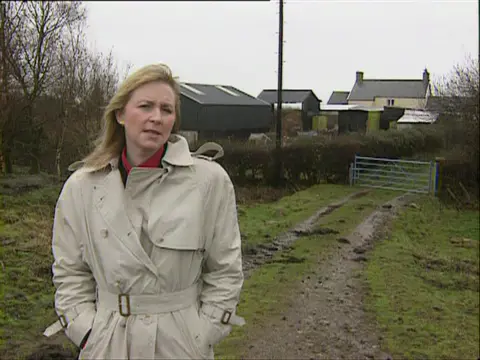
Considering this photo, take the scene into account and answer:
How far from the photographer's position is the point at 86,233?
62.4 inches

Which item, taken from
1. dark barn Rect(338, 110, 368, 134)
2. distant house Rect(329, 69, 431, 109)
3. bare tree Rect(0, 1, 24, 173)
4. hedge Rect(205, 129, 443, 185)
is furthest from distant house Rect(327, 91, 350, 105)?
bare tree Rect(0, 1, 24, 173)

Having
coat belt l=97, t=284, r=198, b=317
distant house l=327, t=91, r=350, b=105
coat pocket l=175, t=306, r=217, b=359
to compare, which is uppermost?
distant house l=327, t=91, r=350, b=105

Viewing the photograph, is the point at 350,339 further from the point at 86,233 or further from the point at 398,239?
the point at 398,239

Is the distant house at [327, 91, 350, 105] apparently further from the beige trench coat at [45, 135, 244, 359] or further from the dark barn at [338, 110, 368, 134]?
the beige trench coat at [45, 135, 244, 359]

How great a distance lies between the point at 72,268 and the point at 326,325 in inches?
129

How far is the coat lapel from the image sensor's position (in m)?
1.52

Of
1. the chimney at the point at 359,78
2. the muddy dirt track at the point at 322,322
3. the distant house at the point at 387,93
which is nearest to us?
the muddy dirt track at the point at 322,322

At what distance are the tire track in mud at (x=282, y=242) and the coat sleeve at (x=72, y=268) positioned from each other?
4.51 metres

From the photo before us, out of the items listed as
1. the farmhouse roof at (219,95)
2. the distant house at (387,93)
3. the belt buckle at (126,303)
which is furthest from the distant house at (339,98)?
the belt buckle at (126,303)

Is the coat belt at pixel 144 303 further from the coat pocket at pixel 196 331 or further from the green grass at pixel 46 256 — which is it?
the green grass at pixel 46 256

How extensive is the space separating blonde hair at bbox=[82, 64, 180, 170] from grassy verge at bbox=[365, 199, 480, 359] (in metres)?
3.03

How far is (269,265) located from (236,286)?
4871 mm

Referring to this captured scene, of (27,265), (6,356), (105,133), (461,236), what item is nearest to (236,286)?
Result: (105,133)

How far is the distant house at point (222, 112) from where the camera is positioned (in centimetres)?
888
